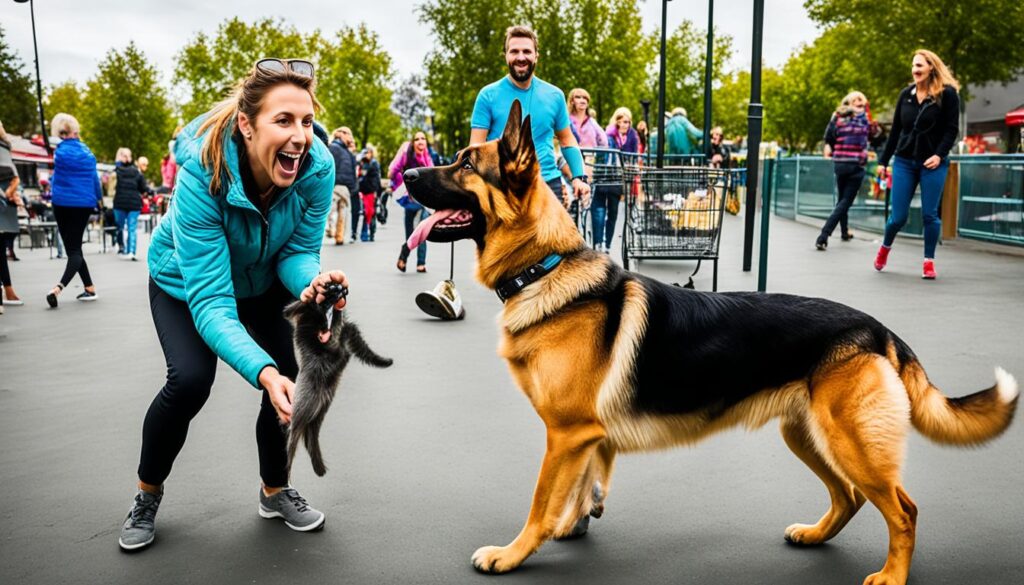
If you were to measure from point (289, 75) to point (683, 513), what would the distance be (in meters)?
2.41

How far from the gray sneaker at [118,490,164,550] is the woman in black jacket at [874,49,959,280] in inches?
351

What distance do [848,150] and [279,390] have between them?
507 inches

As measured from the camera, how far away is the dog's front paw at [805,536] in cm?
338

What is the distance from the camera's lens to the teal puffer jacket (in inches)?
119

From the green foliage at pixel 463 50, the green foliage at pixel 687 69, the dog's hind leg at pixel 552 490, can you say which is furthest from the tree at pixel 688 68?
the dog's hind leg at pixel 552 490

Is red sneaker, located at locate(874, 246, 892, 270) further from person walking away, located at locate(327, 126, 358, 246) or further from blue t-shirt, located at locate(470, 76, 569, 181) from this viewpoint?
person walking away, located at locate(327, 126, 358, 246)

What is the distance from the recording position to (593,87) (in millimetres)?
43469

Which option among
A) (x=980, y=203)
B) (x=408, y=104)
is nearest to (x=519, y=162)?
(x=980, y=203)

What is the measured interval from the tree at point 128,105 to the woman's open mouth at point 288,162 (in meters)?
59.1

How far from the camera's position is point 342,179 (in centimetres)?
1722

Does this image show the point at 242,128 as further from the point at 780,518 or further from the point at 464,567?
the point at 780,518

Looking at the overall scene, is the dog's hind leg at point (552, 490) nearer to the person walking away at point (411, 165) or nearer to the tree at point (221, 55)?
the person walking away at point (411, 165)

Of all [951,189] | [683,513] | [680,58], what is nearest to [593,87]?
[680,58]

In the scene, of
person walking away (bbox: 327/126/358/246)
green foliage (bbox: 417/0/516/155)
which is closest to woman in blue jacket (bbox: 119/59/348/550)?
person walking away (bbox: 327/126/358/246)
